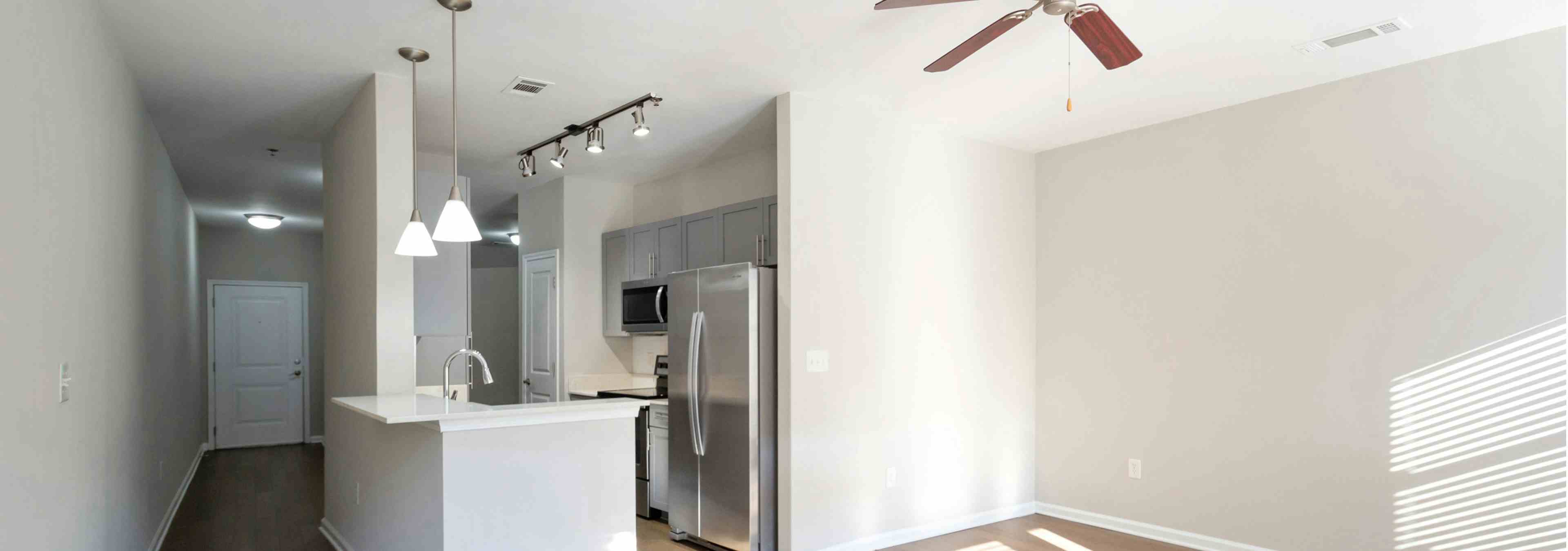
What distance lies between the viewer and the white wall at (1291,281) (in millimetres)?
3633

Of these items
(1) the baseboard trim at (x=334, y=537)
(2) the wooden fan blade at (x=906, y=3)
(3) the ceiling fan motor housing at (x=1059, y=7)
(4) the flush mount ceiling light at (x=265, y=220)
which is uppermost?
(3) the ceiling fan motor housing at (x=1059, y=7)

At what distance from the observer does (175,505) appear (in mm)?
5531

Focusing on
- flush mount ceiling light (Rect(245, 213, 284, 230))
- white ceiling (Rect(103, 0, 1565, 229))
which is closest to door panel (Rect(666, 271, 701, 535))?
white ceiling (Rect(103, 0, 1565, 229))

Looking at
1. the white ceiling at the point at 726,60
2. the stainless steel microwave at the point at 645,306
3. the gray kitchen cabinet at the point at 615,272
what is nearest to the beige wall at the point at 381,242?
the white ceiling at the point at 726,60

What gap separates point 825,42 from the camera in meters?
3.55

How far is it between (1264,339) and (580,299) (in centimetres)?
435

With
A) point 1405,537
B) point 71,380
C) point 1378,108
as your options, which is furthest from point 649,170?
point 1405,537

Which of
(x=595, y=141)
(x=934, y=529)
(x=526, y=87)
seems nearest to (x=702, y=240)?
(x=595, y=141)

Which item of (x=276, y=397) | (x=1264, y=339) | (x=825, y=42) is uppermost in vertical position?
(x=825, y=42)

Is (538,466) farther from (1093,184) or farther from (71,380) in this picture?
(1093,184)

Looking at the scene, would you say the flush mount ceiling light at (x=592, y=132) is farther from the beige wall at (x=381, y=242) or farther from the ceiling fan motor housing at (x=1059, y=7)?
the ceiling fan motor housing at (x=1059, y=7)

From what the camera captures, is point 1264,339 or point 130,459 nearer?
point 130,459

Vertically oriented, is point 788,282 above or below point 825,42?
below

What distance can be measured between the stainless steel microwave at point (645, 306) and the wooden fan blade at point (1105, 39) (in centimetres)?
307
